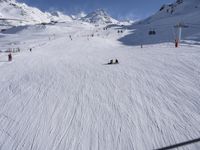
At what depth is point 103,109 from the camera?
31.8 feet

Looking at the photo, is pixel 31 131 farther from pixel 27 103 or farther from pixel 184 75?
pixel 184 75

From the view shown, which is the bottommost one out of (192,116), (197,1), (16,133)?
(16,133)

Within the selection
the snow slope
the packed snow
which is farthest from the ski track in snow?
the snow slope

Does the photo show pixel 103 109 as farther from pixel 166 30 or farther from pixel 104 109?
pixel 166 30

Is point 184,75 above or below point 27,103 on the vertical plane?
above

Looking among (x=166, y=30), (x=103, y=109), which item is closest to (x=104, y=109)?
(x=103, y=109)

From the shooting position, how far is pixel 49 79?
14617mm

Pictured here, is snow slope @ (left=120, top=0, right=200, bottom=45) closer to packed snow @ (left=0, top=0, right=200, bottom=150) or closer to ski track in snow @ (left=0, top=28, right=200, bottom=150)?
ski track in snow @ (left=0, top=28, right=200, bottom=150)

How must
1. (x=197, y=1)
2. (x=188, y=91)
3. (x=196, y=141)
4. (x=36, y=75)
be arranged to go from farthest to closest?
(x=197, y=1), (x=36, y=75), (x=188, y=91), (x=196, y=141)

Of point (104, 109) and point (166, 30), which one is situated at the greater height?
point (166, 30)

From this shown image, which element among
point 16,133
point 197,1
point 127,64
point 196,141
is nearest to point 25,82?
point 16,133

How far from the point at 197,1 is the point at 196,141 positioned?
438ft

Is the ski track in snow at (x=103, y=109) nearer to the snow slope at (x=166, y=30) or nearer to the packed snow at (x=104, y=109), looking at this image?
the packed snow at (x=104, y=109)

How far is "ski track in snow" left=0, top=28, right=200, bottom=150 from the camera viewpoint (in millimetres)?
7695
